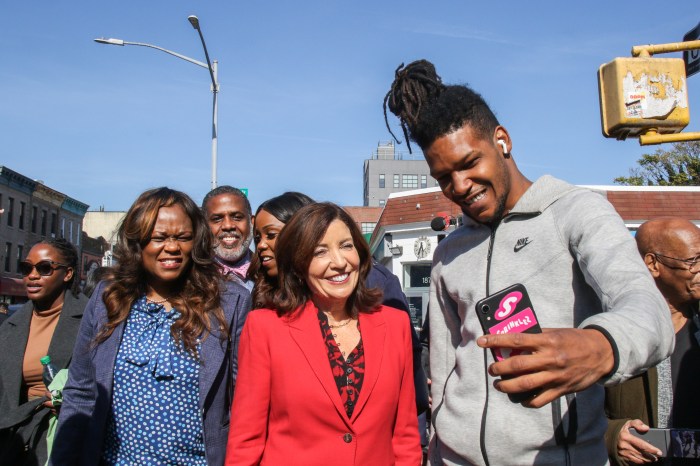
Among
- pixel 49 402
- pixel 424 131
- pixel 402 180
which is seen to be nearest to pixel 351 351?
pixel 424 131

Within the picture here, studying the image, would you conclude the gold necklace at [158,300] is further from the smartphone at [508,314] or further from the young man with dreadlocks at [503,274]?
the smartphone at [508,314]

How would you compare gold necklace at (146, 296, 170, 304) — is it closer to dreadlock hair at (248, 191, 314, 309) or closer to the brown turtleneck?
dreadlock hair at (248, 191, 314, 309)

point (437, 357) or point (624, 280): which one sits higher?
point (624, 280)

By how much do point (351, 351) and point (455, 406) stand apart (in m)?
0.61

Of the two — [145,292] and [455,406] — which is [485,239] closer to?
[455,406]

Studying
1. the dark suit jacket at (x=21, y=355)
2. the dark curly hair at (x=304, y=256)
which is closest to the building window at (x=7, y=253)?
the dark suit jacket at (x=21, y=355)

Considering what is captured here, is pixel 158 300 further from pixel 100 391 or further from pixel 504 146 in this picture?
pixel 504 146

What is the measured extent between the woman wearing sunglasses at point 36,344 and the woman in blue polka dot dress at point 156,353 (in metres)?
1.26

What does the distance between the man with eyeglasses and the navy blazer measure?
1.83 meters

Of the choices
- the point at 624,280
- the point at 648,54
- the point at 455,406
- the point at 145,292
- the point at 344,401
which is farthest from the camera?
the point at 648,54

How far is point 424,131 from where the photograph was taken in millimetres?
2486

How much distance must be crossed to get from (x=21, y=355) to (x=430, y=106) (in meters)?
3.50

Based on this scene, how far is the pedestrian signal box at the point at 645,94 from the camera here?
530cm

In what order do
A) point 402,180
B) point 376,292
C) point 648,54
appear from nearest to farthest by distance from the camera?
point 376,292, point 648,54, point 402,180
